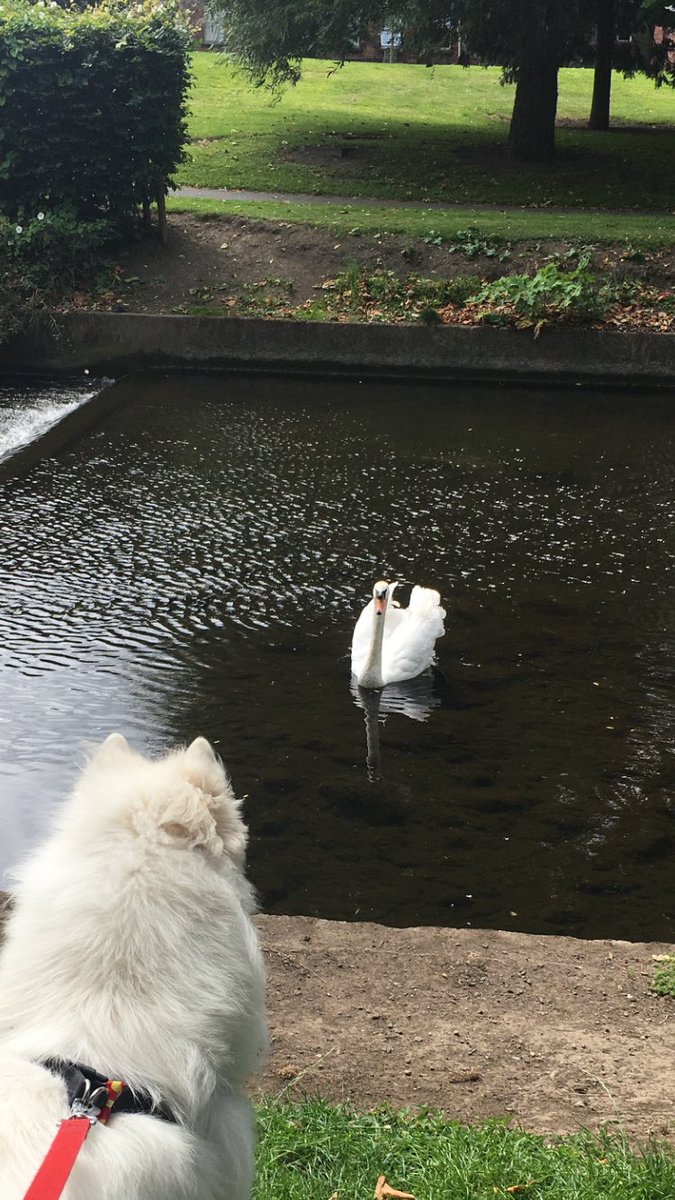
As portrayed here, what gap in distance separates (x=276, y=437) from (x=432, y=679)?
6734 millimetres

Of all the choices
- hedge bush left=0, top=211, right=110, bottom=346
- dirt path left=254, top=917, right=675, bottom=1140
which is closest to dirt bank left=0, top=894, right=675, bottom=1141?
dirt path left=254, top=917, right=675, bottom=1140

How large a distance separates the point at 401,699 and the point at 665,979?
14.0ft

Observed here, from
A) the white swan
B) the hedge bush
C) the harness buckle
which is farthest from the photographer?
the hedge bush

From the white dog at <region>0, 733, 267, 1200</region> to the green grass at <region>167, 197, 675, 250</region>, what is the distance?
19878 millimetres

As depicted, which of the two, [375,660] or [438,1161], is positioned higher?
[438,1161]

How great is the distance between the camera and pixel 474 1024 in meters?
4.70

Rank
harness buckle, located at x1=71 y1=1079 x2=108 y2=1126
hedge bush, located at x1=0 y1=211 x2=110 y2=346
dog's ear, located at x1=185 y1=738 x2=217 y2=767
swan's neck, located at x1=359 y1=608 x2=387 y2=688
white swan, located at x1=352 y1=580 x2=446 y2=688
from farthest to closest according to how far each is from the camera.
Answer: hedge bush, located at x1=0 y1=211 x2=110 y2=346 → white swan, located at x1=352 y1=580 x2=446 y2=688 → swan's neck, located at x1=359 y1=608 x2=387 y2=688 → dog's ear, located at x1=185 y1=738 x2=217 y2=767 → harness buckle, located at x1=71 y1=1079 x2=108 y2=1126

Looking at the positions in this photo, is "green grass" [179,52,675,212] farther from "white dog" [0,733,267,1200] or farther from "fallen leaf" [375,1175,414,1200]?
"white dog" [0,733,267,1200]

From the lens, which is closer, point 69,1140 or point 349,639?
point 69,1140

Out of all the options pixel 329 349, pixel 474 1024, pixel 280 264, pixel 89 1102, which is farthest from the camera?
pixel 280 264

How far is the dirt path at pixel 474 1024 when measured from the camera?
427 cm

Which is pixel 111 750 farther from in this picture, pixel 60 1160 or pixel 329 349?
pixel 329 349

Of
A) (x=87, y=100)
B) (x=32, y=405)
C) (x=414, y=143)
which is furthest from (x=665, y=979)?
(x=414, y=143)

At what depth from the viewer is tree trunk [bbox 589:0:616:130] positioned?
26.3m
